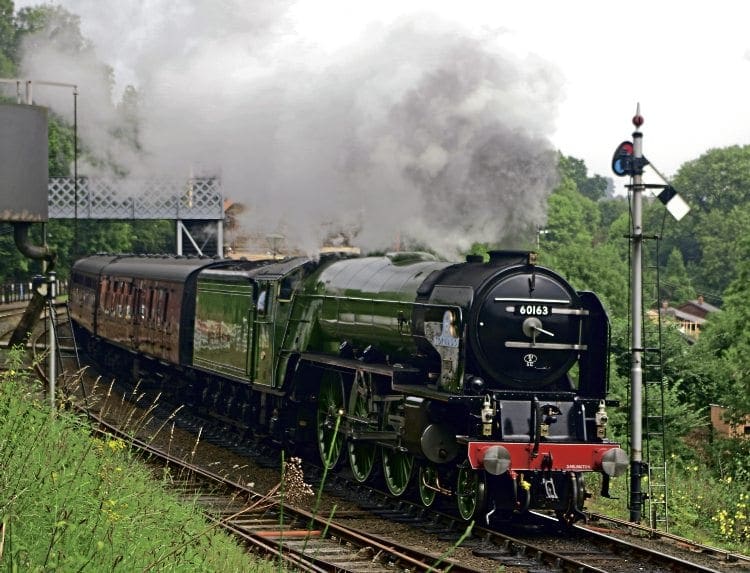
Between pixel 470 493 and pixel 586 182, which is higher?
pixel 586 182

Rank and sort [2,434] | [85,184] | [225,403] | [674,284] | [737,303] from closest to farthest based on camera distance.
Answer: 1. [2,434]
2. [225,403]
3. [737,303]
4. [85,184]
5. [674,284]

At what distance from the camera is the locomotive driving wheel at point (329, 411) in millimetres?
14609

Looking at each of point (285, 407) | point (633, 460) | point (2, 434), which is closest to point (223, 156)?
point (285, 407)

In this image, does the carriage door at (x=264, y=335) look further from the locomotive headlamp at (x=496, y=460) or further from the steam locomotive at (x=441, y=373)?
the locomotive headlamp at (x=496, y=460)

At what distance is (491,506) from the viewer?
39.0 feet

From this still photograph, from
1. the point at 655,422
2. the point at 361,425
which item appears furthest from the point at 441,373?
the point at 655,422

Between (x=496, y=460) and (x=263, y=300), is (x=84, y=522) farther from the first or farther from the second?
(x=263, y=300)

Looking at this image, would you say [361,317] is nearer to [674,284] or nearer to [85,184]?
[85,184]

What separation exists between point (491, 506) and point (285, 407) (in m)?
5.09

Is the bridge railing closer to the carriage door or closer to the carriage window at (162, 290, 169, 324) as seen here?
the carriage window at (162, 290, 169, 324)

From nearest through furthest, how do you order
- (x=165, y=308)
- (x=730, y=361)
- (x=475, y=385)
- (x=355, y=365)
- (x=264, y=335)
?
(x=475, y=385) → (x=355, y=365) → (x=264, y=335) → (x=165, y=308) → (x=730, y=361)

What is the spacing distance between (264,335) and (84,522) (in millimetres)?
9865

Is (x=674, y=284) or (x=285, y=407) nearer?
(x=285, y=407)

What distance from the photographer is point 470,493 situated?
38.8 feet
